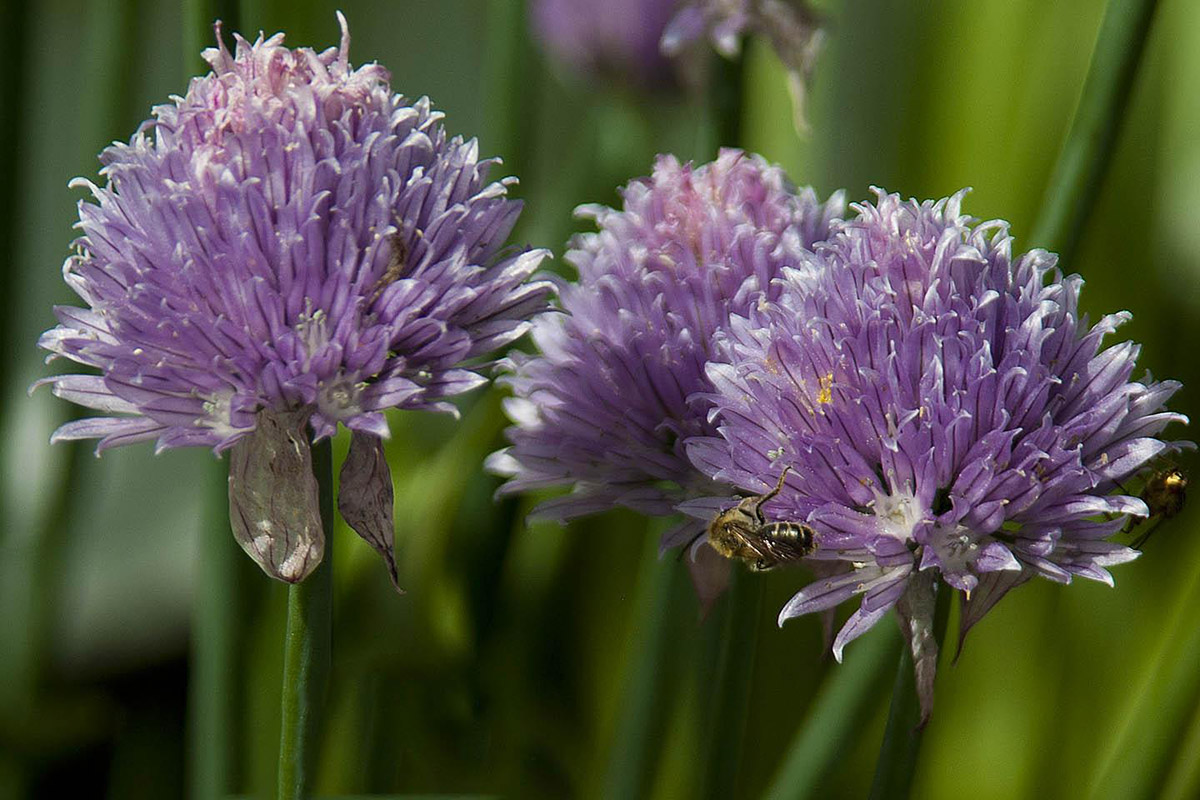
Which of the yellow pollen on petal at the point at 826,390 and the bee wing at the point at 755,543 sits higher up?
the yellow pollen on petal at the point at 826,390

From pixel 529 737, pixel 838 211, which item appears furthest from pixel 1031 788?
pixel 838 211

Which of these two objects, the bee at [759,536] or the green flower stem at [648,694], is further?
the green flower stem at [648,694]

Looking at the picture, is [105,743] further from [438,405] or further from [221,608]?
[438,405]

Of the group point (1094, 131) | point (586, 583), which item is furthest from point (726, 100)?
point (586, 583)

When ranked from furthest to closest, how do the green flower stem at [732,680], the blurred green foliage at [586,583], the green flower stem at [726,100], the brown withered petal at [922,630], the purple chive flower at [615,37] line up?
the purple chive flower at [615,37] < the blurred green foliage at [586,583] < the green flower stem at [726,100] < the green flower stem at [732,680] < the brown withered petal at [922,630]

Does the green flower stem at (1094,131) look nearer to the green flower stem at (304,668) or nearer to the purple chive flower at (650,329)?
the purple chive flower at (650,329)

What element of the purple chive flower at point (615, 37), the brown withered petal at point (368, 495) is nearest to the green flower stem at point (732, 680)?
the brown withered petal at point (368, 495)

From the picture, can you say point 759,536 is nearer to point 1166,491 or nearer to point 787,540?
point 787,540
